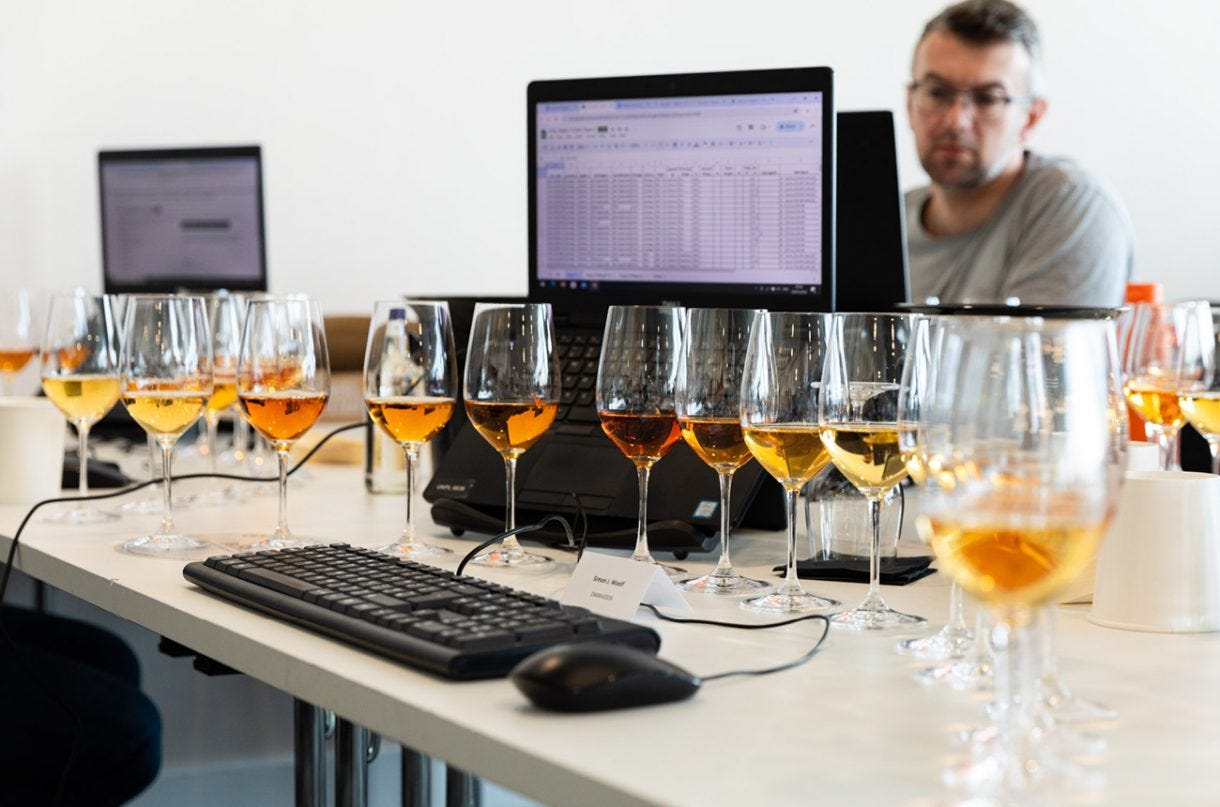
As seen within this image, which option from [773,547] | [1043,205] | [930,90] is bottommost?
[773,547]

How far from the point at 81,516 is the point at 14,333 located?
552mm

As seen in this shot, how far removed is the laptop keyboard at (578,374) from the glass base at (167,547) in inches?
15.5

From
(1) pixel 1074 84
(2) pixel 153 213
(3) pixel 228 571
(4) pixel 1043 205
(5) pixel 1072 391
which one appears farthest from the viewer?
(1) pixel 1074 84

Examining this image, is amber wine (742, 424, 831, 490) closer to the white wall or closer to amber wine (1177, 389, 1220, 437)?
amber wine (1177, 389, 1220, 437)

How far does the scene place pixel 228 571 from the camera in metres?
1.09

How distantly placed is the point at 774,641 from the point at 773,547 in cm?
42

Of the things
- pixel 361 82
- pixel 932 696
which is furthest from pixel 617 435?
pixel 361 82

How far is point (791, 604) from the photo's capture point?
107 centimetres

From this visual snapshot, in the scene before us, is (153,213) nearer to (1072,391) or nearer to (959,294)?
(959,294)

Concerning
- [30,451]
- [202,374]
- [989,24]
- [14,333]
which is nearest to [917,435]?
[202,374]

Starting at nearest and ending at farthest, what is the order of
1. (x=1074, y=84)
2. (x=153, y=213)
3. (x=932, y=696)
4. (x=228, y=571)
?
(x=932, y=696)
(x=228, y=571)
(x=153, y=213)
(x=1074, y=84)

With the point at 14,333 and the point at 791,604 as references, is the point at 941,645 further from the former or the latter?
the point at 14,333

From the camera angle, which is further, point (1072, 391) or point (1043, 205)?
point (1043, 205)

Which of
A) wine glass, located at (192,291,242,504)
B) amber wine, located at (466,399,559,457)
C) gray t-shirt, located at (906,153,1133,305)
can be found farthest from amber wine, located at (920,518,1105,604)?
gray t-shirt, located at (906,153,1133,305)
